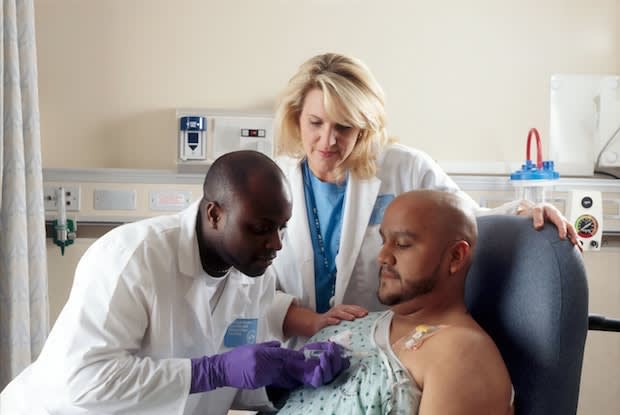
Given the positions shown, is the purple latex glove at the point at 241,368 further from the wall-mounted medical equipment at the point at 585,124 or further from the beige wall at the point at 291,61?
the wall-mounted medical equipment at the point at 585,124

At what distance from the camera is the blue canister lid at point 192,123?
2627 mm

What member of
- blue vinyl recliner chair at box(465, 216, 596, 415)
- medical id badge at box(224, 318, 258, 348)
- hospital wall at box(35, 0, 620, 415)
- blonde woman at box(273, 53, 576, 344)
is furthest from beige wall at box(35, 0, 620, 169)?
blue vinyl recliner chair at box(465, 216, 596, 415)

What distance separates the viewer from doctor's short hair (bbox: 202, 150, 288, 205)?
1366 mm

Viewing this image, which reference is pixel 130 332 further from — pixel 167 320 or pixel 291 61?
pixel 291 61

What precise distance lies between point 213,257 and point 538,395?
757mm

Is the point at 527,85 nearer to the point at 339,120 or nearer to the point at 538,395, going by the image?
the point at 339,120

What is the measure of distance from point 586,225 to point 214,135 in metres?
1.62

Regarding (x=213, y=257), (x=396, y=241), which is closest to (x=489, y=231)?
(x=396, y=241)

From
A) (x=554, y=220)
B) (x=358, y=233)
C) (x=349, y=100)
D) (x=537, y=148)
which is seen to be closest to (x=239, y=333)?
(x=358, y=233)

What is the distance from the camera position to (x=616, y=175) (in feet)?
9.23

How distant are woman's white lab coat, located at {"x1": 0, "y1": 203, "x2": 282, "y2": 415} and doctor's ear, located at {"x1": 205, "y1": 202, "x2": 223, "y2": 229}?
8 centimetres

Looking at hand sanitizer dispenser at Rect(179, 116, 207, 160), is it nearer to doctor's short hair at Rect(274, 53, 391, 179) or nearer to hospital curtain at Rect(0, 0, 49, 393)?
hospital curtain at Rect(0, 0, 49, 393)

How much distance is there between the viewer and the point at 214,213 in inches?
55.3

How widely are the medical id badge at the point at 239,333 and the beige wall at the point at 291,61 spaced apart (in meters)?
1.23
